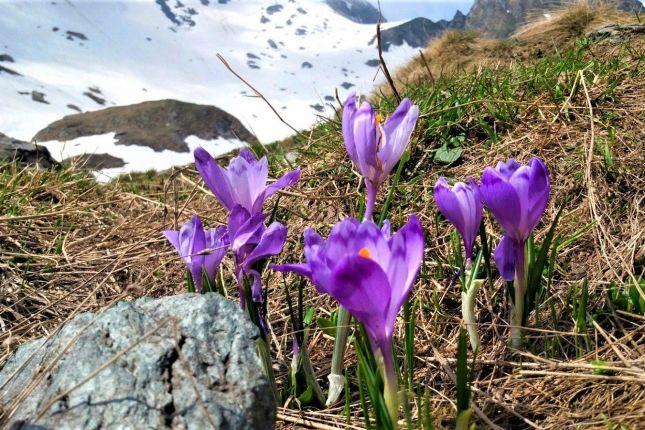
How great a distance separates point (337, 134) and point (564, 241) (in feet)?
5.14

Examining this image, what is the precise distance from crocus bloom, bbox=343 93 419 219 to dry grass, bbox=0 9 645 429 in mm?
453

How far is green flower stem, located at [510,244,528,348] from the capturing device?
4.19 ft

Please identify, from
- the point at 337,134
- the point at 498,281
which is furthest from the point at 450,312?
the point at 337,134

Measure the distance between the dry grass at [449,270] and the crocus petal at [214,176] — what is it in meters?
0.29

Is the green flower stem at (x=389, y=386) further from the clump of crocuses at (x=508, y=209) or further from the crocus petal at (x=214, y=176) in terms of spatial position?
the crocus petal at (x=214, y=176)

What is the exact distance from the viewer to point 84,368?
0.98m

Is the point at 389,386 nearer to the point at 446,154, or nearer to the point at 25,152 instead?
the point at 446,154

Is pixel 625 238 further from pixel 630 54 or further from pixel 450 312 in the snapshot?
pixel 630 54

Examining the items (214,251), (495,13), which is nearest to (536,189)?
(214,251)

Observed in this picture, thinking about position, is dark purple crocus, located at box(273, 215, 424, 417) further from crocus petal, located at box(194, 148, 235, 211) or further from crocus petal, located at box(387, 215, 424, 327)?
crocus petal, located at box(194, 148, 235, 211)

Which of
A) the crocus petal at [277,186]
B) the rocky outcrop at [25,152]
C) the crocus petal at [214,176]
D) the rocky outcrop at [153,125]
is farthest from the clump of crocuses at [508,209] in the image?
the rocky outcrop at [153,125]

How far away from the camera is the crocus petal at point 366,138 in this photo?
121 cm

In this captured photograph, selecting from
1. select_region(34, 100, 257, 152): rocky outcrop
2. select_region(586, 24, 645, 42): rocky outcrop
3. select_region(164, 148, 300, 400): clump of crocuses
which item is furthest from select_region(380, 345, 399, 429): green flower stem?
select_region(34, 100, 257, 152): rocky outcrop

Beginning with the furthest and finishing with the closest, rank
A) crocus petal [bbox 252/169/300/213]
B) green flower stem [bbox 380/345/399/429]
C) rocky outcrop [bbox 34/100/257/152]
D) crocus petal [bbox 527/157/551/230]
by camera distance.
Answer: rocky outcrop [bbox 34/100/257/152] < crocus petal [bbox 252/169/300/213] < crocus petal [bbox 527/157/551/230] < green flower stem [bbox 380/345/399/429]
